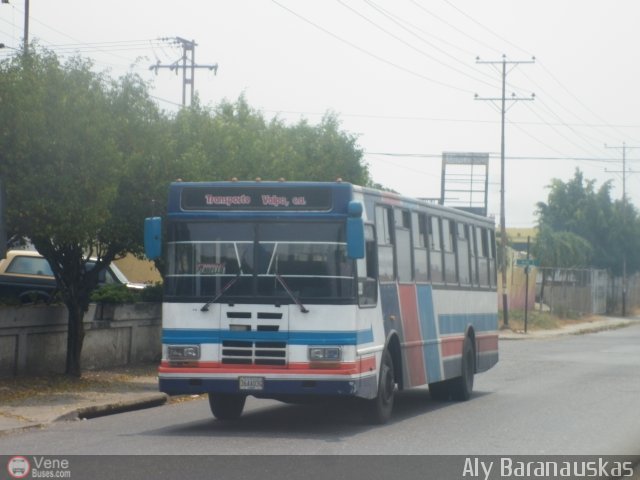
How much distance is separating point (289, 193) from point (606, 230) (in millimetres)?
67947

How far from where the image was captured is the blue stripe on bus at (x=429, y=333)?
17.4 m

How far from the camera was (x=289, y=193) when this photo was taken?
14.4m

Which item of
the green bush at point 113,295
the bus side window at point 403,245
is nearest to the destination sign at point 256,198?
the bus side window at point 403,245

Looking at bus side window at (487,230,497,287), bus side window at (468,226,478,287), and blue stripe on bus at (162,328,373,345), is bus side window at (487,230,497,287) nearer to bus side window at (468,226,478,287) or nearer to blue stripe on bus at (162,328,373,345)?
bus side window at (468,226,478,287)

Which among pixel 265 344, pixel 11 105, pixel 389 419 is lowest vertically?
pixel 389 419

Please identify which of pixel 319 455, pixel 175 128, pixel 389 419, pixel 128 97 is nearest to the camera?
pixel 319 455

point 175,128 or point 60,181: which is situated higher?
point 175,128

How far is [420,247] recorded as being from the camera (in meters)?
17.5

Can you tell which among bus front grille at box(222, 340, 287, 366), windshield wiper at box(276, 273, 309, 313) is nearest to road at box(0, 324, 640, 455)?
bus front grille at box(222, 340, 287, 366)

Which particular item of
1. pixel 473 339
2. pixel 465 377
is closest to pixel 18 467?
pixel 465 377

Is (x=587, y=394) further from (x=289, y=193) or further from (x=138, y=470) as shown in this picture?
(x=138, y=470)

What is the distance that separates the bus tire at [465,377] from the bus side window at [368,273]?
4885 mm

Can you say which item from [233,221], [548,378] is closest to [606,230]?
[548,378]

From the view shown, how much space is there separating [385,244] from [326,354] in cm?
227
